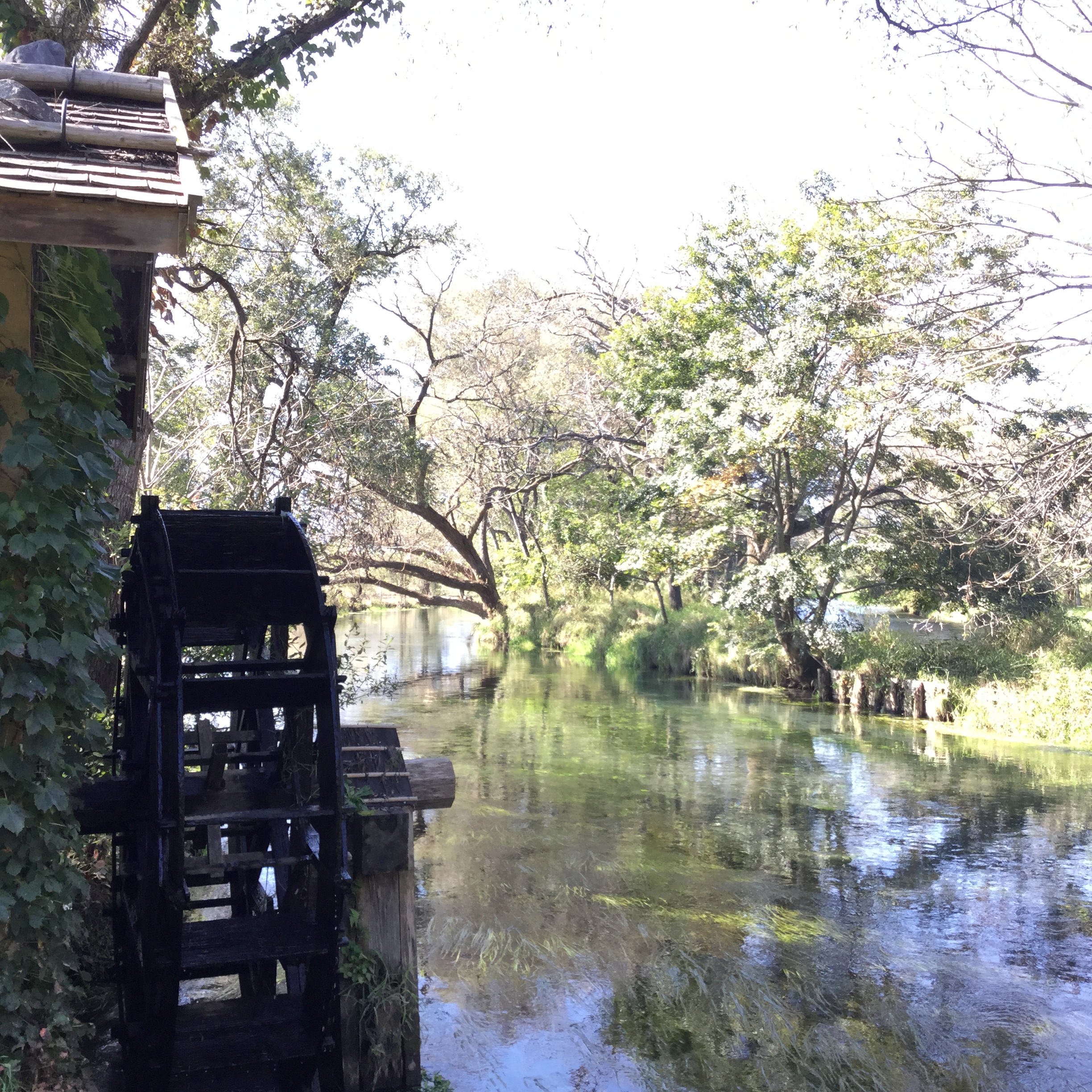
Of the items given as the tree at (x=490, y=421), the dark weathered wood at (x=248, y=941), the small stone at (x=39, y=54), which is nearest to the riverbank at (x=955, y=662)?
the tree at (x=490, y=421)

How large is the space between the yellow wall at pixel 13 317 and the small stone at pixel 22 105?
1.47 feet

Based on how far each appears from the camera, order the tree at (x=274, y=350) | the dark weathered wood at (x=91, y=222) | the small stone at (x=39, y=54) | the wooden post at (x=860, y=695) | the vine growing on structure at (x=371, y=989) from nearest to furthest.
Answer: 1. the dark weathered wood at (x=91, y=222)
2. the vine growing on structure at (x=371, y=989)
3. the small stone at (x=39, y=54)
4. the tree at (x=274, y=350)
5. the wooden post at (x=860, y=695)

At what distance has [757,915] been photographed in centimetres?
691

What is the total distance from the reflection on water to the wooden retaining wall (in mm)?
1675

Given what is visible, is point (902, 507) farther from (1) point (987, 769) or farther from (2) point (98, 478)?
(2) point (98, 478)

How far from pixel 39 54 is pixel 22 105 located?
1.29 metres

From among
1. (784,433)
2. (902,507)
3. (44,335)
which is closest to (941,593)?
(902,507)

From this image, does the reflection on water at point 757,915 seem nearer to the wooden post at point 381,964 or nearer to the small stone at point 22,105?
the wooden post at point 381,964

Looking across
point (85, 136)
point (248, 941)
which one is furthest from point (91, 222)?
point (248, 941)

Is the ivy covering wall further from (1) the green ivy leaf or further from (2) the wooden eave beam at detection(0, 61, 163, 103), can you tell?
(2) the wooden eave beam at detection(0, 61, 163, 103)

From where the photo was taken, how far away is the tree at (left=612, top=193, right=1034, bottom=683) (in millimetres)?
13992

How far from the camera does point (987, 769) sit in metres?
12.0

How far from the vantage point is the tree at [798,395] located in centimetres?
1399

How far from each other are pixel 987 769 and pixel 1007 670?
3.42m
